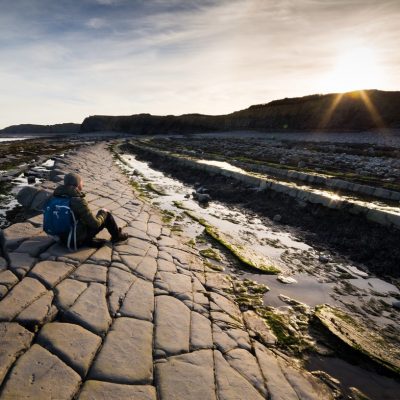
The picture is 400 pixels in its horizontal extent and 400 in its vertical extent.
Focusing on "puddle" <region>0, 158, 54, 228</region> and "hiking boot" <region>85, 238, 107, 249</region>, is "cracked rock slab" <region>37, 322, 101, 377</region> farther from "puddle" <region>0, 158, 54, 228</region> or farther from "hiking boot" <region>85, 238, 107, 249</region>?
"puddle" <region>0, 158, 54, 228</region>

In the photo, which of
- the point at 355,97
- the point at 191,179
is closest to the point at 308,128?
the point at 355,97

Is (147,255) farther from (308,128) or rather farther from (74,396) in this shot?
(308,128)

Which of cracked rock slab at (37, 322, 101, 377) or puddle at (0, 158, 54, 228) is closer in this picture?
cracked rock slab at (37, 322, 101, 377)

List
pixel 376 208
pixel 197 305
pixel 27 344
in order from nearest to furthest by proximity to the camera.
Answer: pixel 27 344
pixel 197 305
pixel 376 208

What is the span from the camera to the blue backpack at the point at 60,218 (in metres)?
4.75

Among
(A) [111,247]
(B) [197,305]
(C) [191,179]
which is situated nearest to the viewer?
(B) [197,305]

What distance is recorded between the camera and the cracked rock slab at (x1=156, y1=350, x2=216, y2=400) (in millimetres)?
2643

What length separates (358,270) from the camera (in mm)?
6027

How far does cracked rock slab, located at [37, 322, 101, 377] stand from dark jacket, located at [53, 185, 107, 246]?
6.47 ft

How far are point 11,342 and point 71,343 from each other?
1.70ft

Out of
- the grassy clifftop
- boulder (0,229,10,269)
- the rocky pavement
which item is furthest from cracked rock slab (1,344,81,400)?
the grassy clifftop

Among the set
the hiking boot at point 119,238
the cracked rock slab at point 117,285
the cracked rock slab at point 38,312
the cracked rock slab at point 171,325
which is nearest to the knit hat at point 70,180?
the hiking boot at point 119,238

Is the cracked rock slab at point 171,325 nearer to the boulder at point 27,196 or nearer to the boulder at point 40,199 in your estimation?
the boulder at point 40,199

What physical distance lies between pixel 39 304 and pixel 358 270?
5.57 metres
